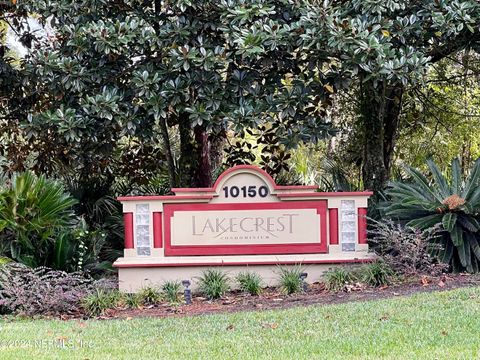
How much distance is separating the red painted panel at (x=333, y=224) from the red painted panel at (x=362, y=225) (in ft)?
1.17

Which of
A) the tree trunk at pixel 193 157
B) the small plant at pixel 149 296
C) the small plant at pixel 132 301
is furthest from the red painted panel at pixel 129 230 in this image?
the tree trunk at pixel 193 157

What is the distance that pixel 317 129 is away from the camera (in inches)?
424

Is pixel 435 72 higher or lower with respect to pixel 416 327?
higher

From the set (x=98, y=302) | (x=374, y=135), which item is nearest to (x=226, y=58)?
(x=374, y=135)

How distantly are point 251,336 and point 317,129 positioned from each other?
5.06 m

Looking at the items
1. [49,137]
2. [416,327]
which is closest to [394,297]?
[416,327]

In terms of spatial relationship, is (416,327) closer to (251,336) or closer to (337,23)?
(251,336)

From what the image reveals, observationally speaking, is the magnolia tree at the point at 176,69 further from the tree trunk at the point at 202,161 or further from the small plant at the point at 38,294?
the small plant at the point at 38,294

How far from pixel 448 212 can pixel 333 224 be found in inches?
67.7

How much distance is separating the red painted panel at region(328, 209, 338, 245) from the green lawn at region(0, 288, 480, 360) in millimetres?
2323

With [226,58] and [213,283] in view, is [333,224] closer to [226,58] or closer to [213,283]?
[213,283]

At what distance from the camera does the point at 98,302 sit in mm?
8836

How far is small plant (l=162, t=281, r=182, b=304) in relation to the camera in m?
9.40

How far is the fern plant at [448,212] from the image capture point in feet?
31.6
